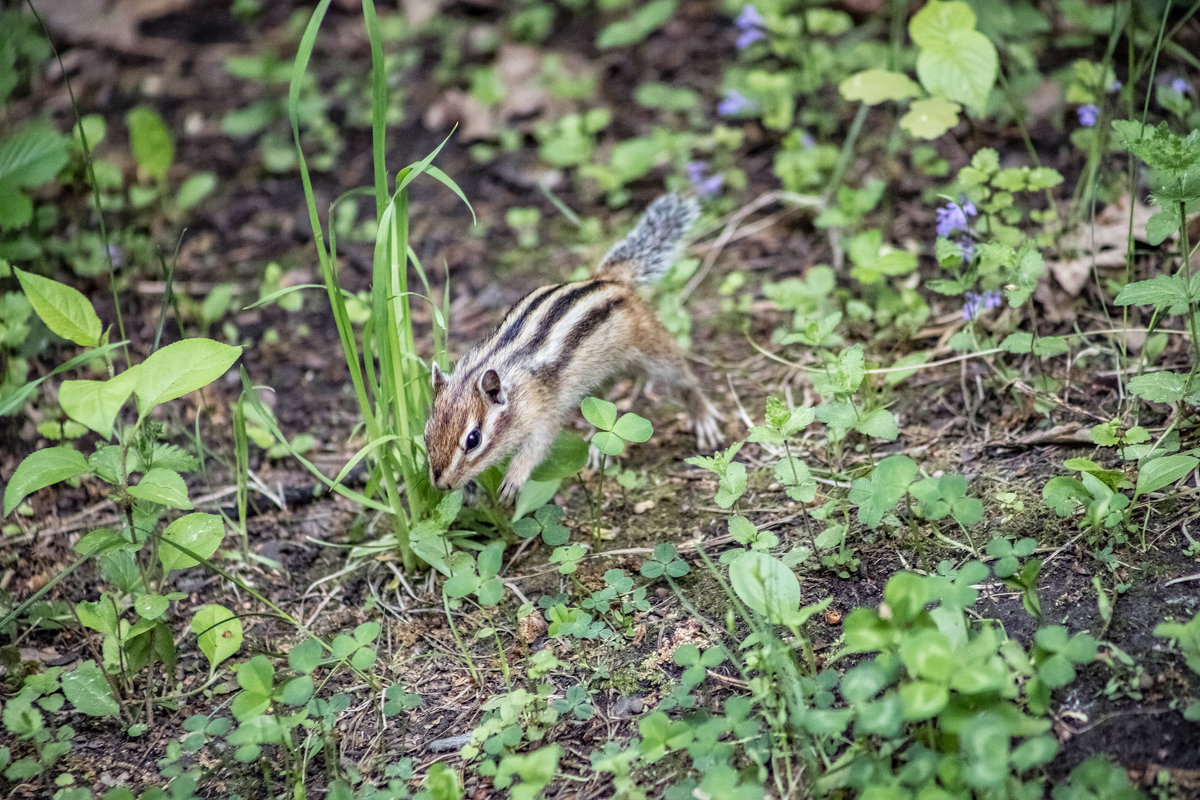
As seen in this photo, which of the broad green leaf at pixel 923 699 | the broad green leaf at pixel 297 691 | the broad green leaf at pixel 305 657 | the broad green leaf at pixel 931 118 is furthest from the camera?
the broad green leaf at pixel 931 118

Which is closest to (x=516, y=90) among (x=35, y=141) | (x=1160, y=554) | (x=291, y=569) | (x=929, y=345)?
(x=35, y=141)

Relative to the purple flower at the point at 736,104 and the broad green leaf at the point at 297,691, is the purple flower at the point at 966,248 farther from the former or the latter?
the broad green leaf at the point at 297,691

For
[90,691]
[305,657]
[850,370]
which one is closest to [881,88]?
[850,370]

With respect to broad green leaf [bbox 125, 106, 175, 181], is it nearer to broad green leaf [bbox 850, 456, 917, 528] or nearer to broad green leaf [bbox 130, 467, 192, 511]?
broad green leaf [bbox 130, 467, 192, 511]

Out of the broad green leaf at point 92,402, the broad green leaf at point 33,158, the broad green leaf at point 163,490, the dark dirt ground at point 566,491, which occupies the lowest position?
the dark dirt ground at point 566,491

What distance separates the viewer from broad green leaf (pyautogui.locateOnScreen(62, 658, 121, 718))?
2.86 meters

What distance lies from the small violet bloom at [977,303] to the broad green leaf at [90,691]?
301 cm

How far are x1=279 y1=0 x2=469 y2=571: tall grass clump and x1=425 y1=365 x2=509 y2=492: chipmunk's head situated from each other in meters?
0.05

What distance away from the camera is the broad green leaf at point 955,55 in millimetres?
3758

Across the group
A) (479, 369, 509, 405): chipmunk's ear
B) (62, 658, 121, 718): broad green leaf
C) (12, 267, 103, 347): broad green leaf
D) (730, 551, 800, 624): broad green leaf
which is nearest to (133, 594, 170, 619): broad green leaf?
(62, 658, 121, 718): broad green leaf

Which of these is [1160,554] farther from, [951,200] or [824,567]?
[951,200]

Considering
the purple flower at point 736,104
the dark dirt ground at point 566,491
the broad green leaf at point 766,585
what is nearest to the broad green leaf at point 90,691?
the dark dirt ground at point 566,491

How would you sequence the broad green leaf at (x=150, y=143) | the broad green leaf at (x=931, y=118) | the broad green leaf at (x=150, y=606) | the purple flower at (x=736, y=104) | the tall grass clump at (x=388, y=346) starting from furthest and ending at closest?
the broad green leaf at (x=150, y=143), the purple flower at (x=736, y=104), the broad green leaf at (x=931, y=118), the tall grass clump at (x=388, y=346), the broad green leaf at (x=150, y=606)

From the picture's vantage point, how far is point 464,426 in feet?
11.5
